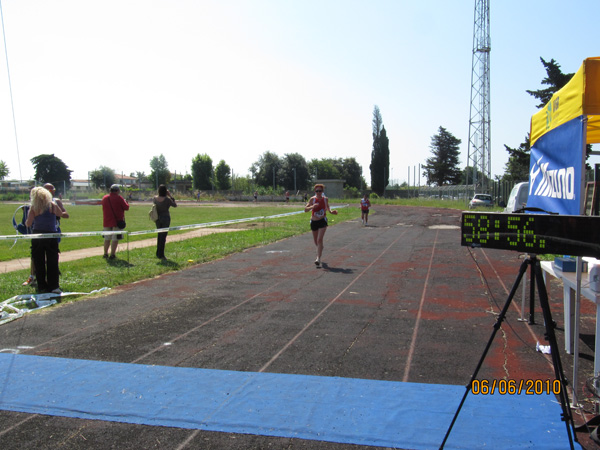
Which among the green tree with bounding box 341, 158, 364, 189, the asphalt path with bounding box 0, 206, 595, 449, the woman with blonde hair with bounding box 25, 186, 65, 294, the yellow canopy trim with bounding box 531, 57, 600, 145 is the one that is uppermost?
the green tree with bounding box 341, 158, 364, 189

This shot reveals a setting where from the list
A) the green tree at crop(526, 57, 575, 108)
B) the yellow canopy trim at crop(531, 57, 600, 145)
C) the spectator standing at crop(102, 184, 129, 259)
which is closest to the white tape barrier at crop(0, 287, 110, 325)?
the spectator standing at crop(102, 184, 129, 259)

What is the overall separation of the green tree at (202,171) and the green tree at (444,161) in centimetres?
4449

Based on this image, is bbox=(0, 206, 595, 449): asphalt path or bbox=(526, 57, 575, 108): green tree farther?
bbox=(526, 57, 575, 108): green tree

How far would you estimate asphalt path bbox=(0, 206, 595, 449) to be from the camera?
3600 millimetres

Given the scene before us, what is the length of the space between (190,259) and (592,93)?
9457 millimetres

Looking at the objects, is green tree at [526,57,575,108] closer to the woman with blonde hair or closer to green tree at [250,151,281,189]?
the woman with blonde hair

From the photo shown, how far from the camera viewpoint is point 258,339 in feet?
18.1

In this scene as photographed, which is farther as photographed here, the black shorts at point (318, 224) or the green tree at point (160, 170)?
the green tree at point (160, 170)

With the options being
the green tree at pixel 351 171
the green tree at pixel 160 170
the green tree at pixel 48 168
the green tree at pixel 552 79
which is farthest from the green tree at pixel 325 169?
the green tree at pixel 552 79

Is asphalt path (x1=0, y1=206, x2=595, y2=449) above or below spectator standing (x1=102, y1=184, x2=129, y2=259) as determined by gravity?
below

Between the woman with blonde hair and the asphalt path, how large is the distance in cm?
89

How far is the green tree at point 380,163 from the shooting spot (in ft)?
284

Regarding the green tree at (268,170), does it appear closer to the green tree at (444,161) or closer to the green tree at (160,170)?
the green tree at (160,170)

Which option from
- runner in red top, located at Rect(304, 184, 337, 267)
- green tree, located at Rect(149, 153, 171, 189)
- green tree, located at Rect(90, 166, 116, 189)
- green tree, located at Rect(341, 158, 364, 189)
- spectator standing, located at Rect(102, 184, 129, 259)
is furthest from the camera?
green tree, located at Rect(341, 158, 364, 189)
